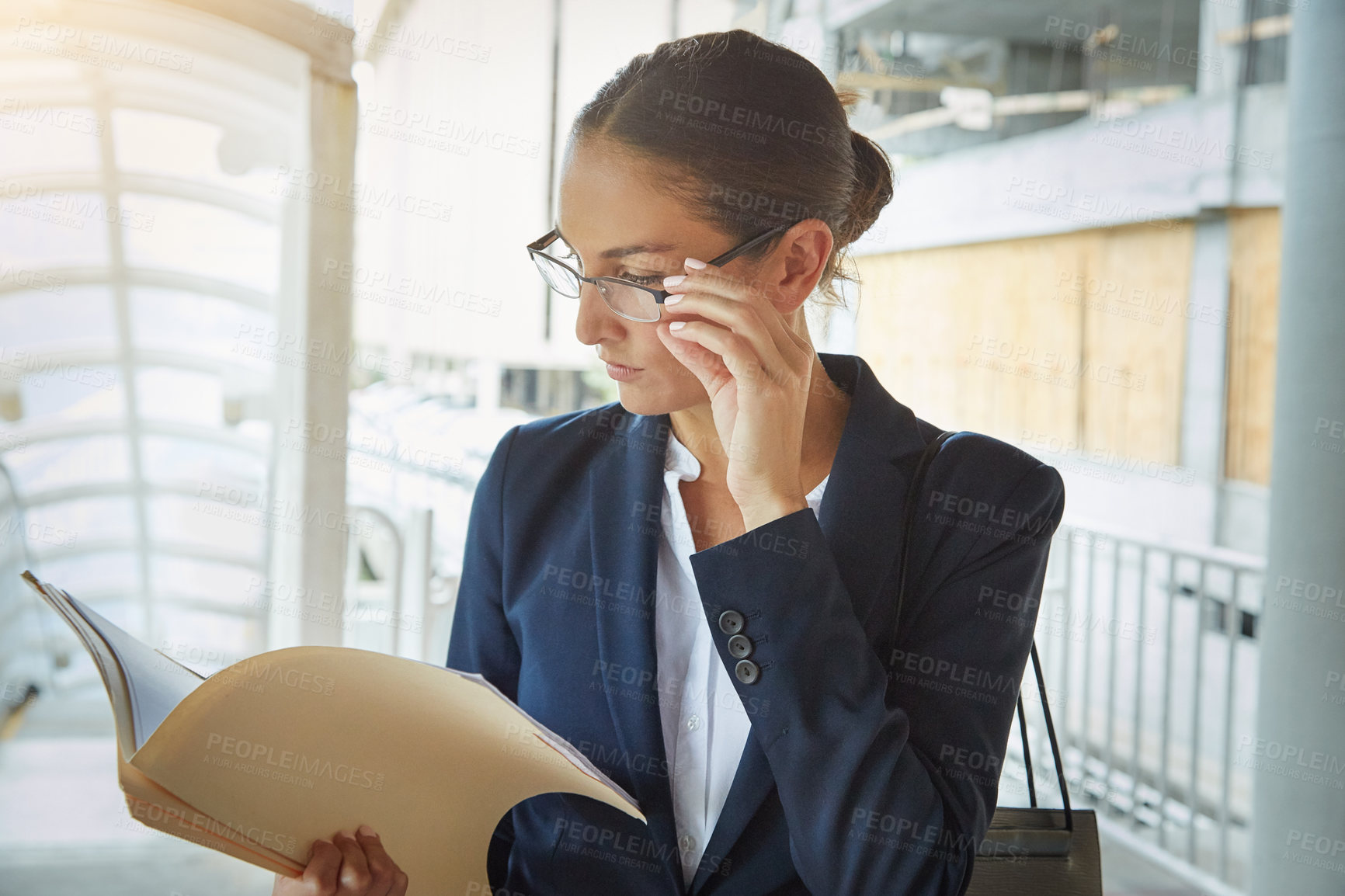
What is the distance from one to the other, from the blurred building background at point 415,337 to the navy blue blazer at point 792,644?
0.28 m

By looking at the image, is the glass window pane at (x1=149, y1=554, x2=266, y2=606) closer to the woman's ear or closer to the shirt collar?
the shirt collar

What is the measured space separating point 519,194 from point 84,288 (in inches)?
103

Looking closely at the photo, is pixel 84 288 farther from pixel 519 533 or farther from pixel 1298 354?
pixel 1298 354

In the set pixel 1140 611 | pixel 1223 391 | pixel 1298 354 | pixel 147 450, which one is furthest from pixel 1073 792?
pixel 147 450

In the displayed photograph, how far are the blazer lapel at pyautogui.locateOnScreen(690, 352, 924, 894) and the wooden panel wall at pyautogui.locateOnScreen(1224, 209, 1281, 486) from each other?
4620mm

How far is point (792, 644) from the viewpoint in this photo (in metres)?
0.90

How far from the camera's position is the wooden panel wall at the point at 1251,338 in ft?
15.8

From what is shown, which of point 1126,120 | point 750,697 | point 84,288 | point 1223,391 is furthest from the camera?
point 1126,120

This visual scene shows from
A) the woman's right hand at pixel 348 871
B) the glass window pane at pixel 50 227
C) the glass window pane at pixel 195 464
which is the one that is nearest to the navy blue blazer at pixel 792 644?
the woman's right hand at pixel 348 871

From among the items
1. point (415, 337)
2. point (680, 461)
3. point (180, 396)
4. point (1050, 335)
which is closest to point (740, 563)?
point (680, 461)

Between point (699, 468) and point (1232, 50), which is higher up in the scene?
point (1232, 50)

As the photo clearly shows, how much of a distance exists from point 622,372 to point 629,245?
0.46 feet

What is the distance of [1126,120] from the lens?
585 centimetres

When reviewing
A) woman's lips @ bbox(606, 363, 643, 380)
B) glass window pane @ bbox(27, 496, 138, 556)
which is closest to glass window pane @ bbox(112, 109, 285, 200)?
glass window pane @ bbox(27, 496, 138, 556)
